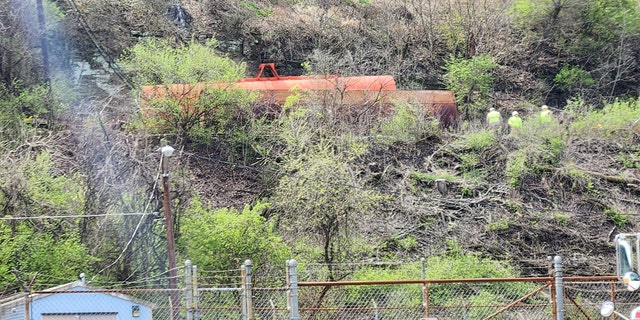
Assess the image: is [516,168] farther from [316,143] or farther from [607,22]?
[607,22]

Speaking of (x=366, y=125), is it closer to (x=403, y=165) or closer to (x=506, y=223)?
(x=403, y=165)

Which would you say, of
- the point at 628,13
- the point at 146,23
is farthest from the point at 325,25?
the point at 628,13

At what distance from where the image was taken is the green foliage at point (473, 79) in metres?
25.5

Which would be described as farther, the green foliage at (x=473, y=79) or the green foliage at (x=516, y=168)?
the green foliage at (x=473, y=79)

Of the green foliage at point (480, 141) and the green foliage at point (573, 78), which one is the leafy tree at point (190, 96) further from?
the green foliage at point (573, 78)

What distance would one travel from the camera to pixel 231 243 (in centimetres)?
1545

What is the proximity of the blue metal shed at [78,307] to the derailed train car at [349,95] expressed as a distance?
11862mm

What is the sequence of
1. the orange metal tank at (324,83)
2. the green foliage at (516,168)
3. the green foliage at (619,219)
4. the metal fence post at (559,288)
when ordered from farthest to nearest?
the orange metal tank at (324,83), the green foliage at (516,168), the green foliage at (619,219), the metal fence post at (559,288)

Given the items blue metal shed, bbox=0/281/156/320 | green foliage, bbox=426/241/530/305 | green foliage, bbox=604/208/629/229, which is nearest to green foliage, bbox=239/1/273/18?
green foliage, bbox=426/241/530/305

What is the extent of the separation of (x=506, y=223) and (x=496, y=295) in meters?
3.82

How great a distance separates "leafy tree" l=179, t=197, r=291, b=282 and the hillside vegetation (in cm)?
4

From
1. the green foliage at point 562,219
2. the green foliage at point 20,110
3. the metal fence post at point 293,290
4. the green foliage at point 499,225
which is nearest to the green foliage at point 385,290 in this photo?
the green foliage at point 499,225

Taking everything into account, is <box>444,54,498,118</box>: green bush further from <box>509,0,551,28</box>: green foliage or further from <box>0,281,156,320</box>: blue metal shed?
<box>0,281,156,320</box>: blue metal shed

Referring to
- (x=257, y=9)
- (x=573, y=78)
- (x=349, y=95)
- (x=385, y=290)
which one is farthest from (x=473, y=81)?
(x=385, y=290)
